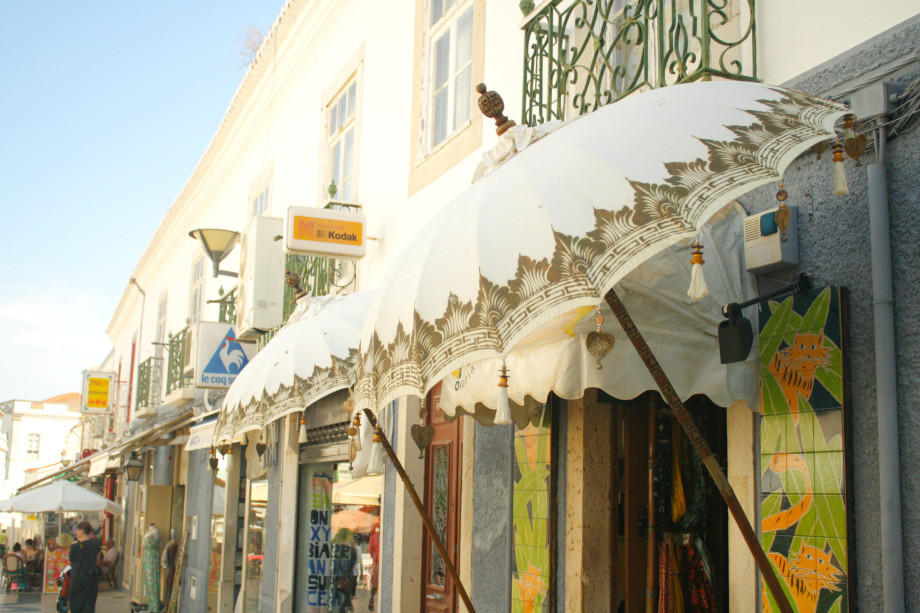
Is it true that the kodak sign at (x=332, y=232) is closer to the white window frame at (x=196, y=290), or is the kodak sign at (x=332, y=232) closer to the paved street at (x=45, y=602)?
the white window frame at (x=196, y=290)

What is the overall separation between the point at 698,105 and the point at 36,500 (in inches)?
701

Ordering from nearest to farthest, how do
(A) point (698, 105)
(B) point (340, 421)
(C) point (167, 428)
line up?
(A) point (698, 105) < (B) point (340, 421) < (C) point (167, 428)

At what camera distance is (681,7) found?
17.1 ft

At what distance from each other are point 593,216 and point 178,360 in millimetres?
15378

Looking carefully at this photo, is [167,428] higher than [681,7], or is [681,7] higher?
[681,7]

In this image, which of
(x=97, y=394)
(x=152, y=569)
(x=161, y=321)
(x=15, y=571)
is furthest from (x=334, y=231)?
(x=97, y=394)

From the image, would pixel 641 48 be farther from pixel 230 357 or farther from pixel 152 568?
pixel 152 568

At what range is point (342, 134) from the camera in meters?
10.9

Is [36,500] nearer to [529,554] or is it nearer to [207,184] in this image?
[207,184]

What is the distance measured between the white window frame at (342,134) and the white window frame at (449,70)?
1908 mm

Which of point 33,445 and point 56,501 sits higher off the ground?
point 33,445

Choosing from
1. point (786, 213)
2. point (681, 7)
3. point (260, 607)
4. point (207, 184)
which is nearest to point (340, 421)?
point (260, 607)

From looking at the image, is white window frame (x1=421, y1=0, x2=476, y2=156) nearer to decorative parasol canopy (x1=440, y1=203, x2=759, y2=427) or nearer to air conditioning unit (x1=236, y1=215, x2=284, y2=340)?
air conditioning unit (x1=236, y1=215, x2=284, y2=340)

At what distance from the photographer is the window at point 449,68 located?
7.76 metres
